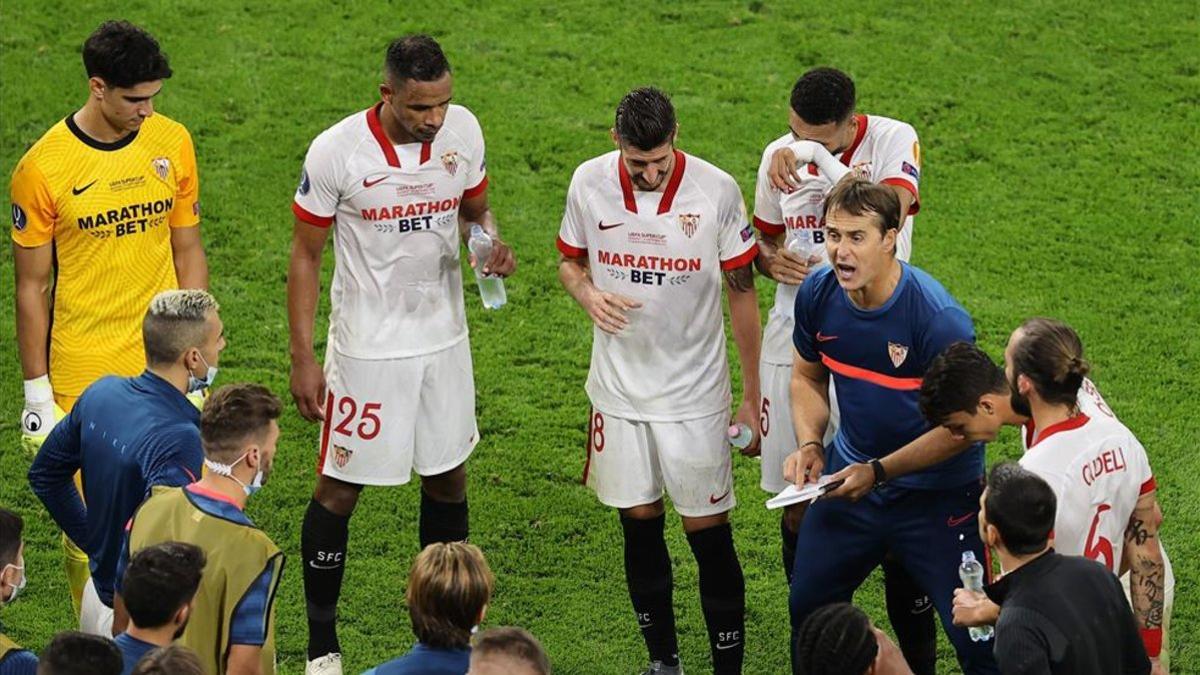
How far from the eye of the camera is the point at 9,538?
443 centimetres

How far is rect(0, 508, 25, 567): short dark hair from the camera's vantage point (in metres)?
4.41

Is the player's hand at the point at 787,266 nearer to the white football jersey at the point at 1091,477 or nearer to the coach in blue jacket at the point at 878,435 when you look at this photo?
the coach in blue jacket at the point at 878,435

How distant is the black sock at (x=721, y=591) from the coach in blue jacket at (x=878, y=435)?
42cm

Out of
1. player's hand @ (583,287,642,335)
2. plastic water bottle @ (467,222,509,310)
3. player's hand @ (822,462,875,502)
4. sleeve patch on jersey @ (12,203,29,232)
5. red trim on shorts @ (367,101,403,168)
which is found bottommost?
player's hand @ (822,462,875,502)

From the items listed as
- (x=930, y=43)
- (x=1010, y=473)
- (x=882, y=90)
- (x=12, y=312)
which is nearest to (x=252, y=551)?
(x=1010, y=473)

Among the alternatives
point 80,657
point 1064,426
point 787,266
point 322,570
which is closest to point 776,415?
point 787,266

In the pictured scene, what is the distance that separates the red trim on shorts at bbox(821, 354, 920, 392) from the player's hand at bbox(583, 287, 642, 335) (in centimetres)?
74

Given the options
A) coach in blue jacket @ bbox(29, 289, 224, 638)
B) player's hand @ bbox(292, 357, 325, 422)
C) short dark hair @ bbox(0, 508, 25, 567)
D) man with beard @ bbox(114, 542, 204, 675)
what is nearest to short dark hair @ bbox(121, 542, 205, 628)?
man with beard @ bbox(114, 542, 204, 675)

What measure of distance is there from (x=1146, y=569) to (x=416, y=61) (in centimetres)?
274

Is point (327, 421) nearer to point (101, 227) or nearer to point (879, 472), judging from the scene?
point (101, 227)

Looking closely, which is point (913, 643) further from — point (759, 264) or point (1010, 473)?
point (1010, 473)

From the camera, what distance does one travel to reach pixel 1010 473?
171 inches

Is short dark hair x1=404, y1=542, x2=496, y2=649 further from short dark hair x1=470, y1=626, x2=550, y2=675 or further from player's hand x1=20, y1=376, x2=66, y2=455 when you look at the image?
player's hand x1=20, y1=376, x2=66, y2=455

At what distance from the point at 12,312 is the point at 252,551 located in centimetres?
488
